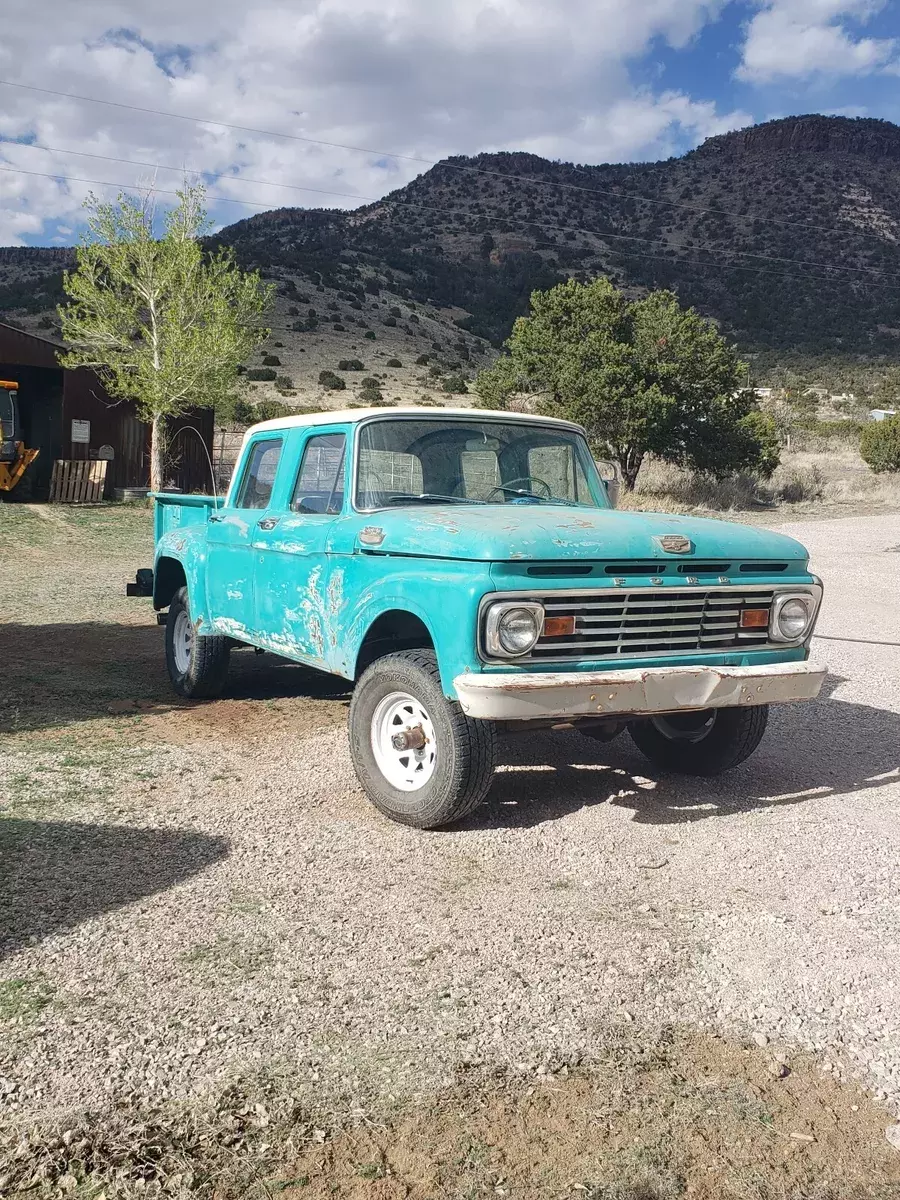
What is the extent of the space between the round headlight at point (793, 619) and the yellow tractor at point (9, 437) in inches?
750

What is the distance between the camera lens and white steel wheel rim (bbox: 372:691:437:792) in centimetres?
470

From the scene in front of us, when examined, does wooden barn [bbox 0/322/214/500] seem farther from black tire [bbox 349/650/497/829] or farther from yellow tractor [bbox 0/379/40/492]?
black tire [bbox 349/650/497/829]

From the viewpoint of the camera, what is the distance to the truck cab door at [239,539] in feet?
20.4

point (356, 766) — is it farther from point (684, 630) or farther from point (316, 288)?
point (316, 288)

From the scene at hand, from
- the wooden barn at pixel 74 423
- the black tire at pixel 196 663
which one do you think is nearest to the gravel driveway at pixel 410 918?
the black tire at pixel 196 663

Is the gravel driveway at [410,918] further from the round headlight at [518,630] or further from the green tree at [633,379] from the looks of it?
the green tree at [633,379]

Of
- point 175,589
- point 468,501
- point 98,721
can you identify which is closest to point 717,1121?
point 468,501

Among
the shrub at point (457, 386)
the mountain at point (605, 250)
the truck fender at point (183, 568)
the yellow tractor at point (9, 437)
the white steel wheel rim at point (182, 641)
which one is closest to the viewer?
the truck fender at point (183, 568)

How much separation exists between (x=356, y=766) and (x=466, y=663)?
1.10 meters

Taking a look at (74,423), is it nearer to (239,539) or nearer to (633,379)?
(633,379)

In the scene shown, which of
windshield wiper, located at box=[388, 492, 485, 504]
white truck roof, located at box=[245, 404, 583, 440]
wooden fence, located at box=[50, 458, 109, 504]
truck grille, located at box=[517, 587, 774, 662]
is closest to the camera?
truck grille, located at box=[517, 587, 774, 662]

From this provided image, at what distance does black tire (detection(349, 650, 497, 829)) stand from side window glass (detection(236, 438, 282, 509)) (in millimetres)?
1838

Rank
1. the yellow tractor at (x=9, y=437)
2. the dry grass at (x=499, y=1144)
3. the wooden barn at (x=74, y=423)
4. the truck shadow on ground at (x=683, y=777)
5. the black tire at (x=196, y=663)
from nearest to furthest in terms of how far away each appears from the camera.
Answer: the dry grass at (x=499, y=1144) → the truck shadow on ground at (x=683, y=777) → the black tire at (x=196, y=663) → the yellow tractor at (x=9, y=437) → the wooden barn at (x=74, y=423)

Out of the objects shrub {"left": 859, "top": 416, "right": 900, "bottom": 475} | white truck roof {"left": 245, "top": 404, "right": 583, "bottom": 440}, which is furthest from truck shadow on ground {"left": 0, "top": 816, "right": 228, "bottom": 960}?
shrub {"left": 859, "top": 416, "right": 900, "bottom": 475}
